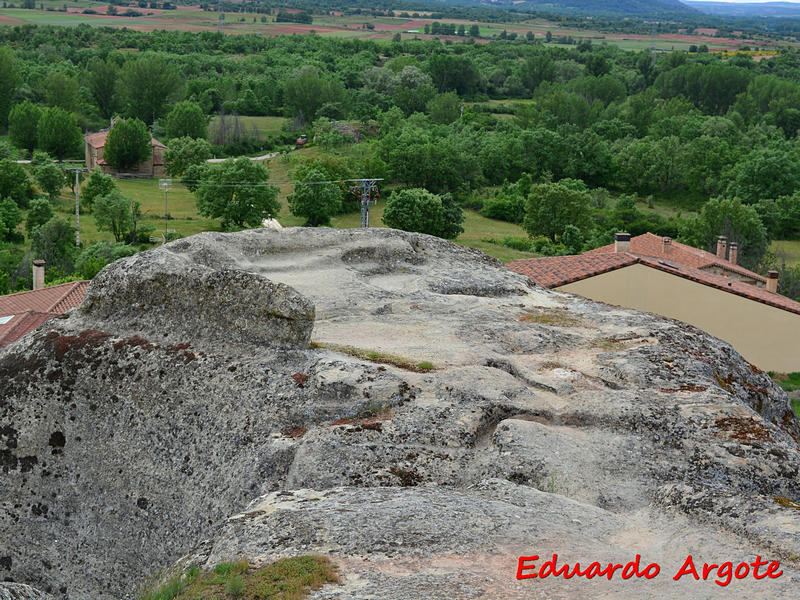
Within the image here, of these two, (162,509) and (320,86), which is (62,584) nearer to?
(162,509)

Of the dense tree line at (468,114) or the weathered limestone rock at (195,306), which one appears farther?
the dense tree line at (468,114)

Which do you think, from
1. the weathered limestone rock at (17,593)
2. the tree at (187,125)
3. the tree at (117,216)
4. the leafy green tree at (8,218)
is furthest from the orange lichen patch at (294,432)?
the tree at (187,125)

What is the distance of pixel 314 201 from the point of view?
7175cm

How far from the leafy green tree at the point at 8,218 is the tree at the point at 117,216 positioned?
5.03 meters

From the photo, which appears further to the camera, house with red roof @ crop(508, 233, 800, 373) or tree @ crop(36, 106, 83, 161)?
tree @ crop(36, 106, 83, 161)

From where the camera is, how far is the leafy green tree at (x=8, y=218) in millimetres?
63694

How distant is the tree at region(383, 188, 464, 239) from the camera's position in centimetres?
6656

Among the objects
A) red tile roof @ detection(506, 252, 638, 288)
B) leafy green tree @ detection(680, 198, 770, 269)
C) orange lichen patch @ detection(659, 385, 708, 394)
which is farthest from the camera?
leafy green tree @ detection(680, 198, 770, 269)

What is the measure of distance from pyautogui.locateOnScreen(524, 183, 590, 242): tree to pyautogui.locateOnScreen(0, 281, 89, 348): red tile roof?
116ft

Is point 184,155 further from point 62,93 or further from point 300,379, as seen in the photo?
point 300,379

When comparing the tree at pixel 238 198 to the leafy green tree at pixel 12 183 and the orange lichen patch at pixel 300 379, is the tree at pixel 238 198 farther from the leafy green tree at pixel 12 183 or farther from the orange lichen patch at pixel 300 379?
the orange lichen patch at pixel 300 379

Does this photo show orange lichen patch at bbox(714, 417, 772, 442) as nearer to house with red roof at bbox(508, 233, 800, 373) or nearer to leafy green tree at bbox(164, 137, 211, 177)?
house with red roof at bbox(508, 233, 800, 373)

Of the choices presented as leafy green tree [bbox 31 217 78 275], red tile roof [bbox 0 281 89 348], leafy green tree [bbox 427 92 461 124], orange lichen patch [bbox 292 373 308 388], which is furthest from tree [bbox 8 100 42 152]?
orange lichen patch [bbox 292 373 308 388]

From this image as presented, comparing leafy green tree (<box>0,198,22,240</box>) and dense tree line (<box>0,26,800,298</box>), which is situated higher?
dense tree line (<box>0,26,800,298</box>)
